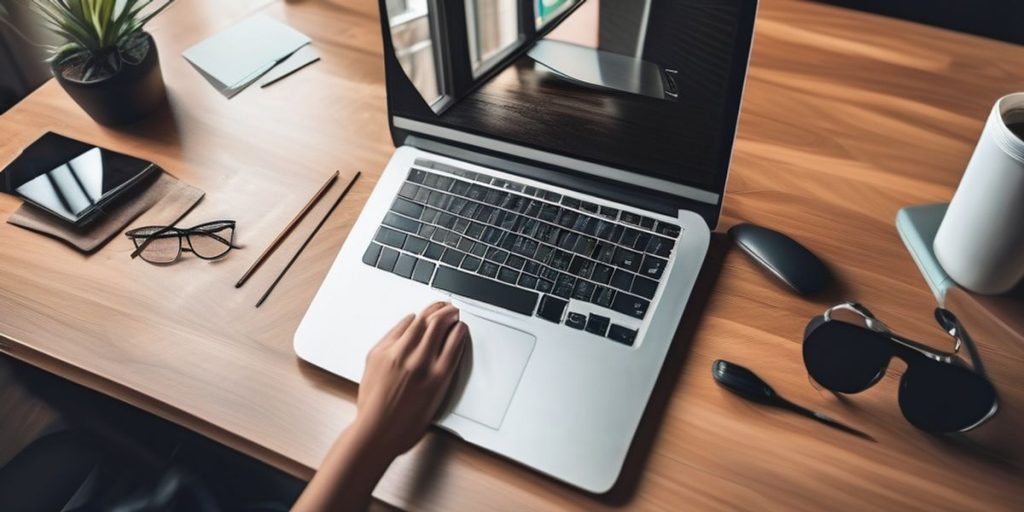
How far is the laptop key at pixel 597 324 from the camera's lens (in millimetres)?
734

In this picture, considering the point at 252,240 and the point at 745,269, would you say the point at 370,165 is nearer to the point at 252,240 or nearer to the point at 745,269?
the point at 252,240

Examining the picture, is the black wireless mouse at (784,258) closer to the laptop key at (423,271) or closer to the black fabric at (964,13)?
the laptop key at (423,271)

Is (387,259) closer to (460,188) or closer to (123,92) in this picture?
(460,188)

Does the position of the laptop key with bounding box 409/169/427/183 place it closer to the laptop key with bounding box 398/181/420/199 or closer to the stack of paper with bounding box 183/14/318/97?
the laptop key with bounding box 398/181/420/199

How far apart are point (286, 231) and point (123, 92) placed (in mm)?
328

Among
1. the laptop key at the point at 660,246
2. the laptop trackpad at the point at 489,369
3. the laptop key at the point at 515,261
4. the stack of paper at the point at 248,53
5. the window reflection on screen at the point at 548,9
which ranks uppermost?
the window reflection on screen at the point at 548,9

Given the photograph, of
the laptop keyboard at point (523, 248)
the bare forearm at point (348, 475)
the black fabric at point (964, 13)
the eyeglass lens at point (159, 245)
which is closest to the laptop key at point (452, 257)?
the laptop keyboard at point (523, 248)

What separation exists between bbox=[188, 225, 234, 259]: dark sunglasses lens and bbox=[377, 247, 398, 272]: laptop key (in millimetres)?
206

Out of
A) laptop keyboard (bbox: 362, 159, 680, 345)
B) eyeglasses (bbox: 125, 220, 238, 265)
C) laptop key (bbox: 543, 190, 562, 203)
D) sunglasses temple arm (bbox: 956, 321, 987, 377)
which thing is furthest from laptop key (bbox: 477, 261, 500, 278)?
sunglasses temple arm (bbox: 956, 321, 987, 377)

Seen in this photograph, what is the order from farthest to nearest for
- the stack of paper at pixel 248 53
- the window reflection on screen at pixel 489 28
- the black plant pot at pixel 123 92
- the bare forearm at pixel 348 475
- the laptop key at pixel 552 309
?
the stack of paper at pixel 248 53, the black plant pot at pixel 123 92, the window reflection on screen at pixel 489 28, the laptop key at pixel 552 309, the bare forearm at pixel 348 475

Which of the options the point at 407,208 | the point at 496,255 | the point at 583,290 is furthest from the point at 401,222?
the point at 583,290

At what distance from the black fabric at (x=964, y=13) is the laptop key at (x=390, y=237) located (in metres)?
0.81

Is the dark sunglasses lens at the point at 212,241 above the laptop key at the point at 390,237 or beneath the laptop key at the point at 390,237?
beneath

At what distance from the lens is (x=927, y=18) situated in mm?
1205
